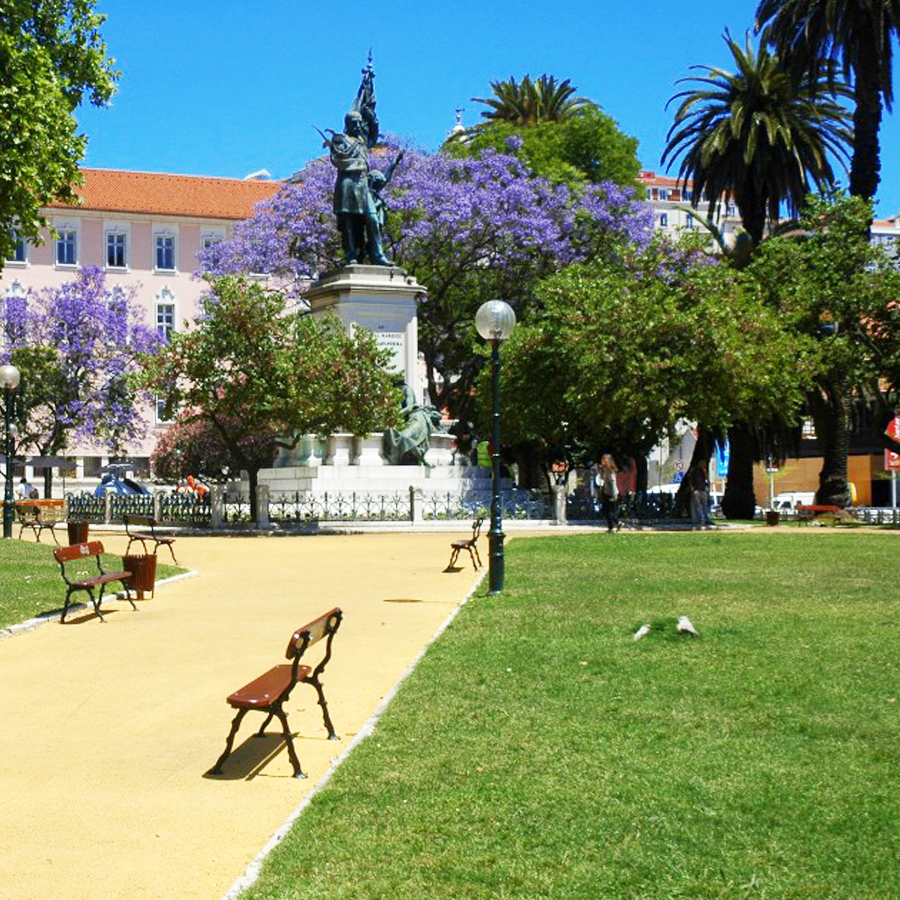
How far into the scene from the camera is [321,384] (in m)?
34.7

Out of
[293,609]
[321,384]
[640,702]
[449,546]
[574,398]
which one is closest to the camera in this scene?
[640,702]

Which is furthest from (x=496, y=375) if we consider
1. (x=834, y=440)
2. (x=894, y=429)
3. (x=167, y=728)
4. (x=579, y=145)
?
(x=579, y=145)

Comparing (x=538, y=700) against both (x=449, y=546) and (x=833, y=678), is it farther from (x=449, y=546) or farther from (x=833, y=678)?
(x=449, y=546)

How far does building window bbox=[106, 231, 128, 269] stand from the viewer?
281ft

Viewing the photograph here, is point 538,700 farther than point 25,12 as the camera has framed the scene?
No

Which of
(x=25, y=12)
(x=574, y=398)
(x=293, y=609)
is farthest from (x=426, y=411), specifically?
(x=293, y=609)

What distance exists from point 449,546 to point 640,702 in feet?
63.7

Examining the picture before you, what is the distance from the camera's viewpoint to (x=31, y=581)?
20016mm

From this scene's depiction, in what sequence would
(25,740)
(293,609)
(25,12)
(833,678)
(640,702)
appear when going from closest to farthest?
1. (25,740)
2. (640,702)
3. (833,678)
4. (293,609)
5. (25,12)

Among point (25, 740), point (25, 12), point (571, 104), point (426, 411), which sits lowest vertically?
point (25, 740)

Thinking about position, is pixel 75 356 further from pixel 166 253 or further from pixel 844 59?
pixel 844 59

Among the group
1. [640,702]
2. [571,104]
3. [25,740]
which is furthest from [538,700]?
[571,104]

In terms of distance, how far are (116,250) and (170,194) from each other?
197 inches

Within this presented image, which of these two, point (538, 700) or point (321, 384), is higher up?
point (321, 384)
